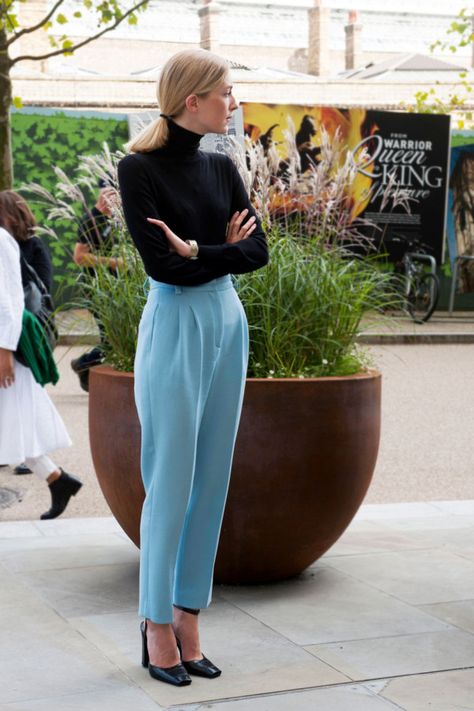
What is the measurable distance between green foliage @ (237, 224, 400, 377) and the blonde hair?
1.08 metres

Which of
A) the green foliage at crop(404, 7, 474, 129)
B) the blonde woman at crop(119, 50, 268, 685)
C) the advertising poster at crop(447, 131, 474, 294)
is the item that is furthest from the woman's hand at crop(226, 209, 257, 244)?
the advertising poster at crop(447, 131, 474, 294)

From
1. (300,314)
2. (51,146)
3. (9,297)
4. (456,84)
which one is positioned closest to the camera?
Result: (300,314)

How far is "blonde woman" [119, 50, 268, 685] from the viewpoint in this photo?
353 centimetres

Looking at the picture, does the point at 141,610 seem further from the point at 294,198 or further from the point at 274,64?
the point at 274,64

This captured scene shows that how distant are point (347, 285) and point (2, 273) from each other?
77.4 inches

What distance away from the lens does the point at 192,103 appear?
3580 millimetres

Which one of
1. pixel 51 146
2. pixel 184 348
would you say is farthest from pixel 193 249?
pixel 51 146

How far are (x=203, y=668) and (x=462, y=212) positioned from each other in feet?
57.0

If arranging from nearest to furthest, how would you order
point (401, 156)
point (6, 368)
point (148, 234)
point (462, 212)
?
point (148, 234), point (6, 368), point (401, 156), point (462, 212)

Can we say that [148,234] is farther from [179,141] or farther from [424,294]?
[424,294]

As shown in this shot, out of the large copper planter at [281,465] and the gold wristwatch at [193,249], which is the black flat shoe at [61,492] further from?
the gold wristwatch at [193,249]

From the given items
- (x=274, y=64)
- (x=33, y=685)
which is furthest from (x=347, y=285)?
(x=274, y=64)

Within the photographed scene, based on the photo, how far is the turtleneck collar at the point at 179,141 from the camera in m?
3.62

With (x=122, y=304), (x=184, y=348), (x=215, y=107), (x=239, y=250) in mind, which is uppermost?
(x=215, y=107)
